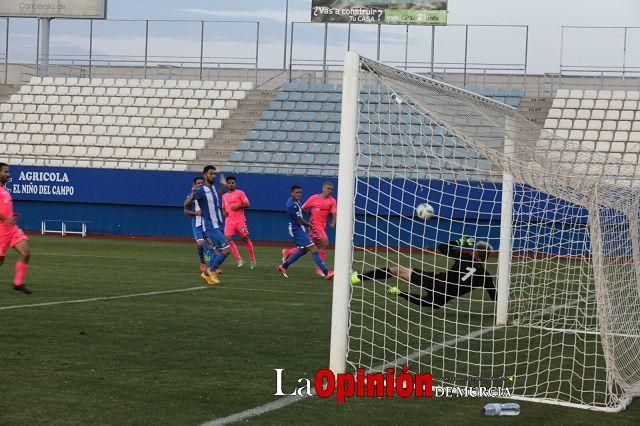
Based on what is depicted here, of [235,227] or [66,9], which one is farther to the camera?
[66,9]

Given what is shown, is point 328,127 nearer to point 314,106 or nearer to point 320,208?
point 314,106

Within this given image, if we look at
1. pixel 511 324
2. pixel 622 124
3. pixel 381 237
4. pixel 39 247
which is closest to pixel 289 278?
pixel 381 237

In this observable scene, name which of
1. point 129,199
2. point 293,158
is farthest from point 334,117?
point 129,199

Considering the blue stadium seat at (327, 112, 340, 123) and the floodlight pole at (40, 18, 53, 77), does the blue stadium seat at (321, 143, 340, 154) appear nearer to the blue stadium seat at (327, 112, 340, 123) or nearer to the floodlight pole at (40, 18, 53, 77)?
the blue stadium seat at (327, 112, 340, 123)

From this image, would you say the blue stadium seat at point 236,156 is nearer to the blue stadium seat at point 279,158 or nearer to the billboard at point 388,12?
the blue stadium seat at point 279,158

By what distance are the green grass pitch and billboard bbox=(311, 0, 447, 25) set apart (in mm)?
24297

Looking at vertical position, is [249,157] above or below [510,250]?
above

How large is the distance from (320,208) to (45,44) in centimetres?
2594

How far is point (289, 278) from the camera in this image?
19.0 m

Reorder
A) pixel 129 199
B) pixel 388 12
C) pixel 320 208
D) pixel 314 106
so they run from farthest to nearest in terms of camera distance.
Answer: pixel 388 12, pixel 314 106, pixel 129 199, pixel 320 208

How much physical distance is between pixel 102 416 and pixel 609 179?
17.7 ft

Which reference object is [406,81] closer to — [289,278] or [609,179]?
[609,179]

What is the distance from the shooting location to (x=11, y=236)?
14680 millimetres

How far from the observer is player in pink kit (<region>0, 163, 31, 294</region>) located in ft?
46.5
